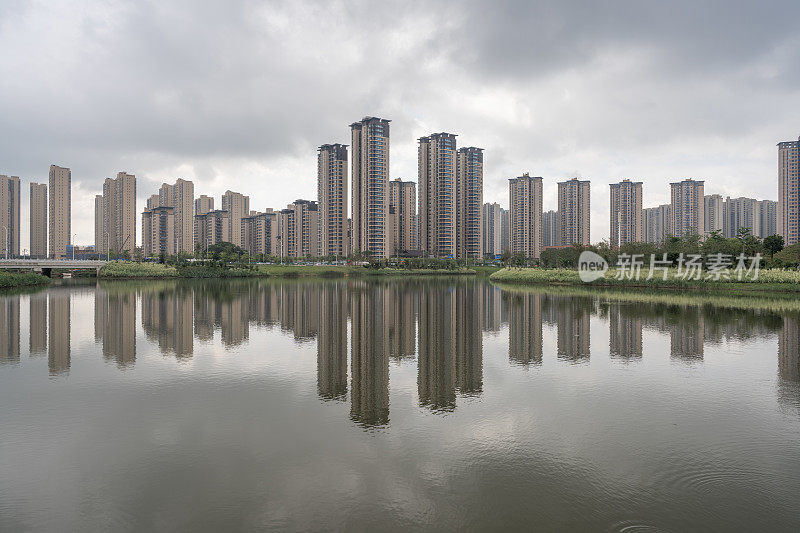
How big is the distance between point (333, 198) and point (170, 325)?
119m

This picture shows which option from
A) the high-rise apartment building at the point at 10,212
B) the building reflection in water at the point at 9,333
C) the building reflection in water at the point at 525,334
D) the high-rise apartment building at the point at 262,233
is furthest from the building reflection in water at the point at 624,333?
the high-rise apartment building at the point at 262,233

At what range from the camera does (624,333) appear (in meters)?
20.1

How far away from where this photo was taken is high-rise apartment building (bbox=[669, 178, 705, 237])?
14350 cm

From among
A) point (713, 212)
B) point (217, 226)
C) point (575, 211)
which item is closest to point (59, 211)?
point (217, 226)

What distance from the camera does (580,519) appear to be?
557 cm

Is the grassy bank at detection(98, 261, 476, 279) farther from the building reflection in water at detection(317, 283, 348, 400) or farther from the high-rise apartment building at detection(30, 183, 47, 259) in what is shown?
the high-rise apartment building at detection(30, 183, 47, 259)

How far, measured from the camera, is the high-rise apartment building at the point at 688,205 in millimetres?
143500

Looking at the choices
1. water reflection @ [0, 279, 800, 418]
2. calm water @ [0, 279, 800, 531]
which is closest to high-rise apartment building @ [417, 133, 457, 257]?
water reflection @ [0, 279, 800, 418]

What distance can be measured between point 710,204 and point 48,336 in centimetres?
18361

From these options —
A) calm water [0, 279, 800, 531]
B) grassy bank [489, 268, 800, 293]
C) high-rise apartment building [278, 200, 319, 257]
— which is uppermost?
high-rise apartment building [278, 200, 319, 257]

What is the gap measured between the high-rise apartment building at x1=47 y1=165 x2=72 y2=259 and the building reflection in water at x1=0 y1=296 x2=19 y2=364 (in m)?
122

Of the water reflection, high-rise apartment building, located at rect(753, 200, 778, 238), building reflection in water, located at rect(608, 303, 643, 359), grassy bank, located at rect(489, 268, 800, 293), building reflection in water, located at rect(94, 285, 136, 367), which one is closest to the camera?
the water reflection

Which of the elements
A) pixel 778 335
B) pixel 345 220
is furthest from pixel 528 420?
pixel 345 220

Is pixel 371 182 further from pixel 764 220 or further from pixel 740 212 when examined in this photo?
pixel 764 220
